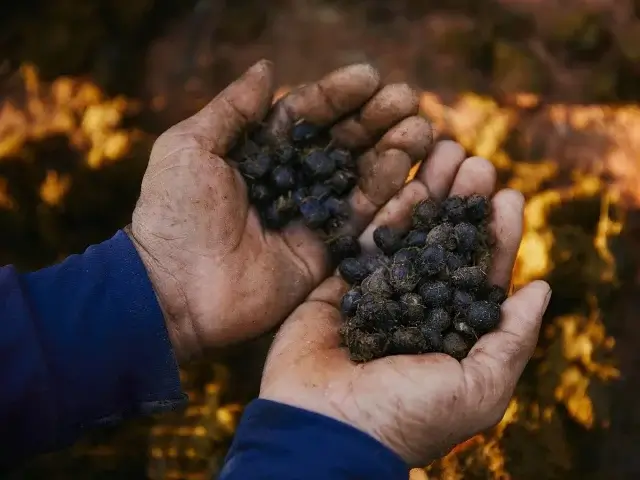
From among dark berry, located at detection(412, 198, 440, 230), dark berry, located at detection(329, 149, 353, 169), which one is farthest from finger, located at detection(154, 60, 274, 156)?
dark berry, located at detection(412, 198, 440, 230)

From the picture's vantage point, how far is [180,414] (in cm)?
214

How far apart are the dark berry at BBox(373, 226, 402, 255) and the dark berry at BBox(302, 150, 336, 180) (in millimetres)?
195

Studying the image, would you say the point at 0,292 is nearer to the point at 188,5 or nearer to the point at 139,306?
Result: the point at 139,306

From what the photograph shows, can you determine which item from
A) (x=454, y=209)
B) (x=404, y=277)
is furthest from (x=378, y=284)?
(x=454, y=209)

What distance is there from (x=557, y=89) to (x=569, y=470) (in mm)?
1242

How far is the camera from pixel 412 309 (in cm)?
146

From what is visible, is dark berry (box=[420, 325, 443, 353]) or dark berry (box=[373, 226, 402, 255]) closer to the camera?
dark berry (box=[420, 325, 443, 353])

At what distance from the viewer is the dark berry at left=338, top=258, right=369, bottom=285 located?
159 centimetres

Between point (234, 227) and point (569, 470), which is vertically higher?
point (234, 227)

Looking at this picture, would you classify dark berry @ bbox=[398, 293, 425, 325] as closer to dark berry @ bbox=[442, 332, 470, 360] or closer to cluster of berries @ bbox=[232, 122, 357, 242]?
dark berry @ bbox=[442, 332, 470, 360]

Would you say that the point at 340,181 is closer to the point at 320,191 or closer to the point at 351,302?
the point at 320,191

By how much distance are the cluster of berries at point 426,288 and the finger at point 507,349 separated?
35mm

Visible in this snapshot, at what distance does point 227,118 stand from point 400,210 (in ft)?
1.60

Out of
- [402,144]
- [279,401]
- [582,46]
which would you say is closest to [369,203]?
[402,144]
